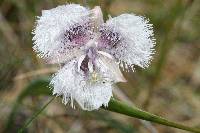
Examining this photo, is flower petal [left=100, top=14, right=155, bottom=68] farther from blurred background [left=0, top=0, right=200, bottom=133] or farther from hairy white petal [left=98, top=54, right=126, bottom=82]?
blurred background [left=0, top=0, right=200, bottom=133]

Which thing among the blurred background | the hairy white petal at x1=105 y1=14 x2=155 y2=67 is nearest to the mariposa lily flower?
the hairy white petal at x1=105 y1=14 x2=155 y2=67

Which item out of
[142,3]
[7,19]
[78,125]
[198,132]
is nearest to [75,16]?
[198,132]

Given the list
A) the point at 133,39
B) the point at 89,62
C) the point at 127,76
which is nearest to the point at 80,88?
the point at 89,62

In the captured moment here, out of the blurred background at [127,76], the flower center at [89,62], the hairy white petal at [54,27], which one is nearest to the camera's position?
the hairy white petal at [54,27]

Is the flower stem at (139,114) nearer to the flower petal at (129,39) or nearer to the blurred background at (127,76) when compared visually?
the flower petal at (129,39)

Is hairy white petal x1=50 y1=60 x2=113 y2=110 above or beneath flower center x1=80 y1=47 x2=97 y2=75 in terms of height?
beneath

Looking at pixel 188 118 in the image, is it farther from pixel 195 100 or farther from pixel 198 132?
pixel 198 132

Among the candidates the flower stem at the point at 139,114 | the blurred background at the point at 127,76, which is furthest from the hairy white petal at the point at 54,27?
the blurred background at the point at 127,76
